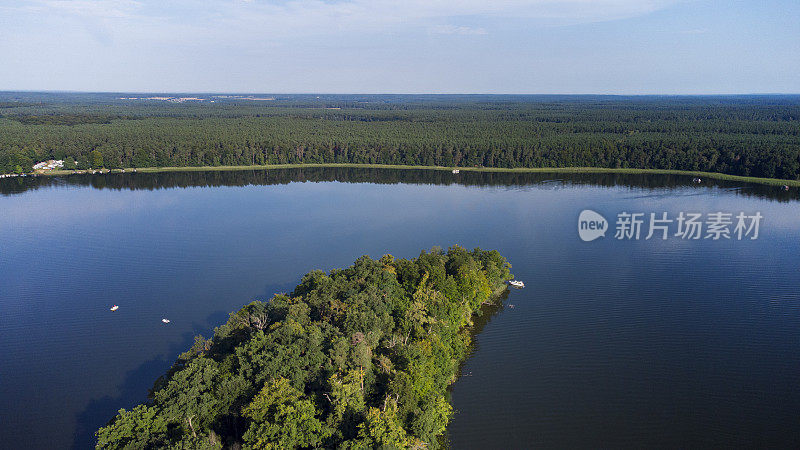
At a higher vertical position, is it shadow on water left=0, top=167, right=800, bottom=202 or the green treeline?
shadow on water left=0, top=167, right=800, bottom=202

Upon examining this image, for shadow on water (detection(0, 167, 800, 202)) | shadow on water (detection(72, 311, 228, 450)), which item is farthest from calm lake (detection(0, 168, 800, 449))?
shadow on water (detection(0, 167, 800, 202))

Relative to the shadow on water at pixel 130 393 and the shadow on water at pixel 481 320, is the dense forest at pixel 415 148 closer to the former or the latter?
the shadow on water at pixel 481 320

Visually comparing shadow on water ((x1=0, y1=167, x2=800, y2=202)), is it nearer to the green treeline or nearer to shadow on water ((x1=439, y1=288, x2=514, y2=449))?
shadow on water ((x1=439, y1=288, x2=514, y2=449))

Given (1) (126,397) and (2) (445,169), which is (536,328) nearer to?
(1) (126,397)

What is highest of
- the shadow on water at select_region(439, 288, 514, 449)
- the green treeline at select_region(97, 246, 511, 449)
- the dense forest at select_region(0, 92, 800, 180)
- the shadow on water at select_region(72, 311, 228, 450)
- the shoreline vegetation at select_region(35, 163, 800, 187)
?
the dense forest at select_region(0, 92, 800, 180)

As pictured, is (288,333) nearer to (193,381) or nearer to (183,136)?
(193,381)

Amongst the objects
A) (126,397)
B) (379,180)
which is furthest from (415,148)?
(126,397)
